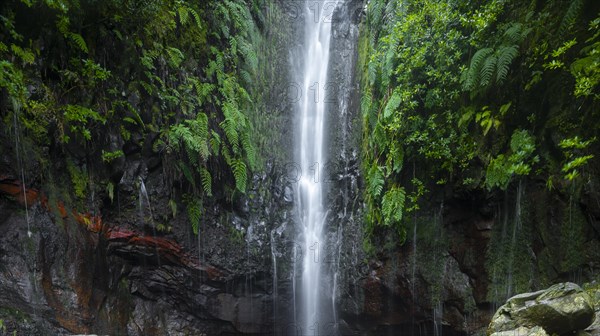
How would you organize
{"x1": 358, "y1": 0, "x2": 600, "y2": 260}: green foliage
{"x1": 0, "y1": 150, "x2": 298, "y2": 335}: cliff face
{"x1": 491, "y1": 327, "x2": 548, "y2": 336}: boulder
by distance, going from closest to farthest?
{"x1": 491, "y1": 327, "x2": 548, "y2": 336}: boulder < {"x1": 358, "y1": 0, "x2": 600, "y2": 260}: green foliage < {"x1": 0, "y1": 150, "x2": 298, "y2": 335}: cliff face

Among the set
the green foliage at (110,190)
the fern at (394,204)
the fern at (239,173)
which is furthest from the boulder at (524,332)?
the green foliage at (110,190)

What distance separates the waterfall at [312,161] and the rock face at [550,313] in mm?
5187

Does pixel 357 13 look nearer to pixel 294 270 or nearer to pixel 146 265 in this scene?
pixel 294 270

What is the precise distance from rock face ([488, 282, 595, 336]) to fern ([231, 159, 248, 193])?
535 centimetres

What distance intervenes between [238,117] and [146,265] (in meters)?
3.65

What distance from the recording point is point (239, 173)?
8961mm

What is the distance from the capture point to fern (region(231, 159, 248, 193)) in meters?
8.89

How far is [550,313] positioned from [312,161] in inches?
283

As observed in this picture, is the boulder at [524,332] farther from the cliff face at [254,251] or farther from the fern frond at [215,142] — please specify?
the fern frond at [215,142]

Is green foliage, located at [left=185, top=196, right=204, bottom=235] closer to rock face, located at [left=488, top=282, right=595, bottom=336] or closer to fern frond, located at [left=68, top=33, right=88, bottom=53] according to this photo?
fern frond, located at [left=68, top=33, right=88, bottom=53]

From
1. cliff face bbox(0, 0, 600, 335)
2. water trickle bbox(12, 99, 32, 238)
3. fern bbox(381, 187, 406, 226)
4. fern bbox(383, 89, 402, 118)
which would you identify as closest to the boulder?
cliff face bbox(0, 0, 600, 335)

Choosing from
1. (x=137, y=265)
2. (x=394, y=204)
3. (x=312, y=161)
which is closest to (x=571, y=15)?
(x=394, y=204)

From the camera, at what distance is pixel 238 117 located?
30.6 feet

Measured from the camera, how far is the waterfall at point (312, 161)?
33.3 ft
